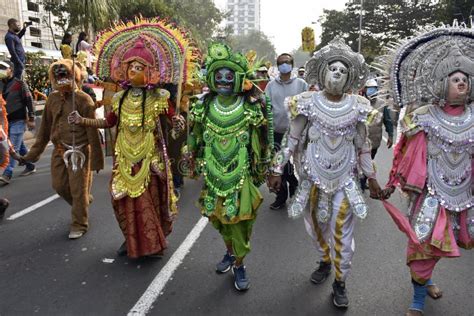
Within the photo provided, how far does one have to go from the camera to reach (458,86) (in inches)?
117

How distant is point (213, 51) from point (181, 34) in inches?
29.4

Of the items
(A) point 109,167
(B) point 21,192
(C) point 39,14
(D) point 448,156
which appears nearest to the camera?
(D) point 448,156

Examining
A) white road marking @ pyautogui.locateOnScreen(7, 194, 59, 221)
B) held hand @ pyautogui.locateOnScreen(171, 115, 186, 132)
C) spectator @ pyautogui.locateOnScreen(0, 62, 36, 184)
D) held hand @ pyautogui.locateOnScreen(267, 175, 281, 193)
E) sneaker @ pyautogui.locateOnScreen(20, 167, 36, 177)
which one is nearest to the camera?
held hand @ pyautogui.locateOnScreen(267, 175, 281, 193)

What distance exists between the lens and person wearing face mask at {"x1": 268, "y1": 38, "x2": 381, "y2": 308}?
3.27 metres

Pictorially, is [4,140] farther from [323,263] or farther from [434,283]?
[434,283]

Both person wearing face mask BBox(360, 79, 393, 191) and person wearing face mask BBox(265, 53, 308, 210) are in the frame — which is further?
person wearing face mask BBox(360, 79, 393, 191)

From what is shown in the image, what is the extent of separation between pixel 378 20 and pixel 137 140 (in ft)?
120

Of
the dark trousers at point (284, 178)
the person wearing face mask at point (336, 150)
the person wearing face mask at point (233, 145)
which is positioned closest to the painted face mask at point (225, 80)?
the person wearing face mask at point (233, 145)

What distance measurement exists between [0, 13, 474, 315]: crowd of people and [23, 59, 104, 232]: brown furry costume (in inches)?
1.4

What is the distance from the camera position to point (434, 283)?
371 centimetres

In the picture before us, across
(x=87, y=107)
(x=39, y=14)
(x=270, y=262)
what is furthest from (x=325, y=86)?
(x=39, y=14)

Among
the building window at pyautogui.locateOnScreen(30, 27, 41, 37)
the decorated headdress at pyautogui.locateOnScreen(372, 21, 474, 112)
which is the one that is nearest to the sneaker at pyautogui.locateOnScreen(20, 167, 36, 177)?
the decorated headdress at pyautogui.locateOnScreen(372, 21, 474, 112)

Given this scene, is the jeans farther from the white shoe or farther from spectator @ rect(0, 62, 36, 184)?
the white shoe

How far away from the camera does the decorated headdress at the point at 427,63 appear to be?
3.03 metres
